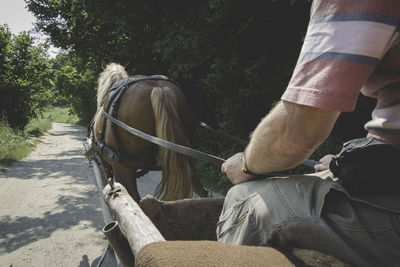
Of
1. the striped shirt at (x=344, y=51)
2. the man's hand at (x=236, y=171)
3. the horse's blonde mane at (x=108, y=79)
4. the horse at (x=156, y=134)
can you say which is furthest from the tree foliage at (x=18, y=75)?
the striped shirt at (x=344, y=51)

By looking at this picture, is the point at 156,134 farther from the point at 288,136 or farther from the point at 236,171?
the point at 288,136

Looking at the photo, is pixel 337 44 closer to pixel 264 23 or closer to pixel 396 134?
pixel 396 134

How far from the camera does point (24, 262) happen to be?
2.79m

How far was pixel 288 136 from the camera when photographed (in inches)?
30.6

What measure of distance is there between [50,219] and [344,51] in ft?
14.2

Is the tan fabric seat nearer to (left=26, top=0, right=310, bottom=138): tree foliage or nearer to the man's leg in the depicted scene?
the man's leg

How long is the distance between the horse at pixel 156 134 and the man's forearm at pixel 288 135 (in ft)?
4.77

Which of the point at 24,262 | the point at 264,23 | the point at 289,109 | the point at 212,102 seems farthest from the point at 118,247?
the point at 212,102

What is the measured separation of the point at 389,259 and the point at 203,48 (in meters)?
4.81

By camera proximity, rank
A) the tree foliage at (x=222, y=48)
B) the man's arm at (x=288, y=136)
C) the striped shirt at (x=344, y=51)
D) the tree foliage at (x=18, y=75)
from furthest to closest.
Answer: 1. the tree foliage at (x=18, y=75)
2. the tree foliage at (x=222, y=48)
3. the man's arm at (x=288, y=136)
4. the striped shirt at (x=344, y=51)

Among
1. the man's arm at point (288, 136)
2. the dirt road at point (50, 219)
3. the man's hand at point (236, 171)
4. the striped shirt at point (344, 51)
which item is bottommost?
the dirt road at point (50, 219)

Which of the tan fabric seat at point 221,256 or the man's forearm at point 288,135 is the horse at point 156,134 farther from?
the tan fabric seat at point 221,256

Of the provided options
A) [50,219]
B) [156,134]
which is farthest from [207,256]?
[50,219]

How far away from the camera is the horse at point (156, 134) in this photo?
7.57 feet
